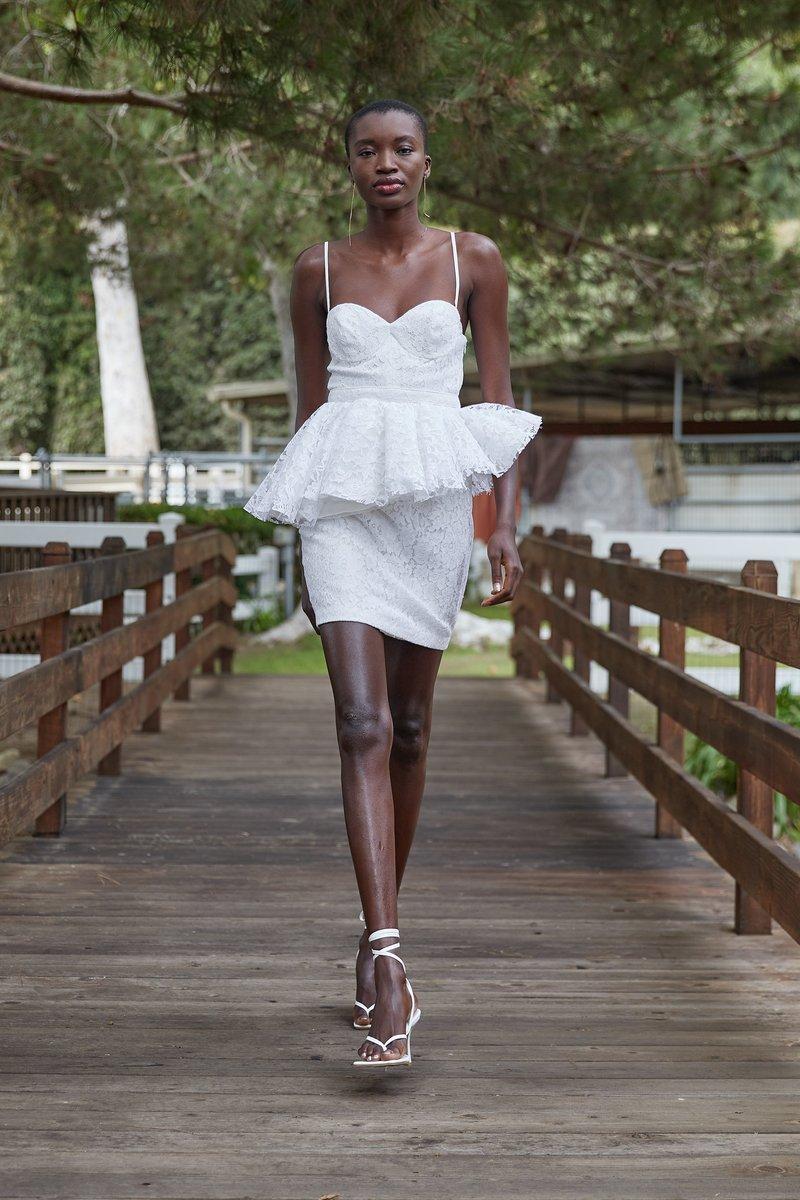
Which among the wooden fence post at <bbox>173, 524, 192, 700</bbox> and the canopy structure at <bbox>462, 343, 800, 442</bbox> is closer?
the wooden fence post at <bbox>173, 524, 192, 700</bbox>

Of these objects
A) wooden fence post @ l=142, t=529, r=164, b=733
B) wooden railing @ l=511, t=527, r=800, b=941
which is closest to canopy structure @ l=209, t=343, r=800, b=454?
wooden fence post @ l=142, t=529, r=164, b=733

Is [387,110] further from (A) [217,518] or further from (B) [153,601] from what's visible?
(A) [217,518]

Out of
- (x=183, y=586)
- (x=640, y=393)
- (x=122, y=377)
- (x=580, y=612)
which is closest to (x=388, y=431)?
(x=580, y=612)

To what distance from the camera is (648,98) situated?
30.2ft

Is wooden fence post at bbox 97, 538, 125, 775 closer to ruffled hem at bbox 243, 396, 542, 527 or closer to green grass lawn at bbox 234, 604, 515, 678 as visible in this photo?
ruffled hem at bbox 243, 396, 542, 527

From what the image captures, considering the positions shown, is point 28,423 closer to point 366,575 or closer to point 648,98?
point 648,98

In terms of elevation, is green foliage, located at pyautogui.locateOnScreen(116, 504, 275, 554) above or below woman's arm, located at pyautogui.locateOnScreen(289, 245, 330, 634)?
below

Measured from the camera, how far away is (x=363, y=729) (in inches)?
135

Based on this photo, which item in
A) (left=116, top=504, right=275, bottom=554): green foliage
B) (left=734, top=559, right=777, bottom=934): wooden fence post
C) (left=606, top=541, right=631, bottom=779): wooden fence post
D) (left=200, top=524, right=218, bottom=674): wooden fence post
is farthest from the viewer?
(left=116, top=504, right=275, bottom=554): green foliage

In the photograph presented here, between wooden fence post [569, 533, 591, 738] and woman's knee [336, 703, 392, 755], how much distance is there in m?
4.37

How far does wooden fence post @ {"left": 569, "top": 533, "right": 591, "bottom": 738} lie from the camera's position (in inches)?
322

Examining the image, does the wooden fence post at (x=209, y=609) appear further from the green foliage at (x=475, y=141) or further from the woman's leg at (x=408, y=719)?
the woman's leg at (x=408, y=719)

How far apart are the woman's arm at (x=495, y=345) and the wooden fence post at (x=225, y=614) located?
22.5 ft

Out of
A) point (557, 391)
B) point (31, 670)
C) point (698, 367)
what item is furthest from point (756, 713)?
point (557, 391)
